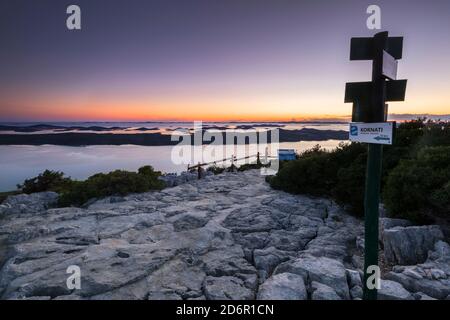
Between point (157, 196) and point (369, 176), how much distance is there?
7.73m

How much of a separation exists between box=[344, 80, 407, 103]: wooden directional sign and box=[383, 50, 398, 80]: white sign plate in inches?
4.6

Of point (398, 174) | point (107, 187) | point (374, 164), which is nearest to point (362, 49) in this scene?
point (374, 164)

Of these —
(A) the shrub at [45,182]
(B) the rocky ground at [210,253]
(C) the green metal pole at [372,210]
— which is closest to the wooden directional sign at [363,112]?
(C) the green metal pole at [372,210]

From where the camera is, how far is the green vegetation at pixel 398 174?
5.76m

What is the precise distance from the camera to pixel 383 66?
134 inches

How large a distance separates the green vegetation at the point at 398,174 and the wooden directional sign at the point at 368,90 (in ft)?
9.64

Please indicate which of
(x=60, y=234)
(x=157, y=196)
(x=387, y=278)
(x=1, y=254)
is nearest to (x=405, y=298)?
(x=387, y=278)

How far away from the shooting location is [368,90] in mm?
3523

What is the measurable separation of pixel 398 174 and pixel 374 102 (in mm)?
3670

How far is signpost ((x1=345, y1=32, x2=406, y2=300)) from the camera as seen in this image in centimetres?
345

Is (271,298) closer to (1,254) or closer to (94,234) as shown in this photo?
(94,234)

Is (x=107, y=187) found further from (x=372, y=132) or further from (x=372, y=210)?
(x=372, y=132)

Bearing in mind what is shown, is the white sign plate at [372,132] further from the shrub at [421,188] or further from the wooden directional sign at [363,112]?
the shrub at [421,188]

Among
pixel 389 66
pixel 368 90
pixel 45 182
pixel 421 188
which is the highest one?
pixel 389 66
